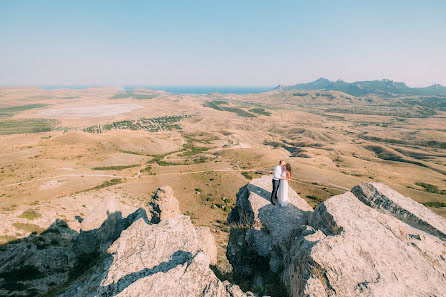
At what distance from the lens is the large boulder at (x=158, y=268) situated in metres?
9.37

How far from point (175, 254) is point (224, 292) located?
478cm

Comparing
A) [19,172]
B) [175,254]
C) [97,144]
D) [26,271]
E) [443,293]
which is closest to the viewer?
[443,293]

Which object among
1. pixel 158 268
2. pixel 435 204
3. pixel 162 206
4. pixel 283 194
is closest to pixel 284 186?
pixel 283 194

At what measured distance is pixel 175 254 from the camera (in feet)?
43.0

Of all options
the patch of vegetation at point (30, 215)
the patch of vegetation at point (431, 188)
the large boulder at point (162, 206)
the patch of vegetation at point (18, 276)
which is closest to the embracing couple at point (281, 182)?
the large boulder at point (162, 206)

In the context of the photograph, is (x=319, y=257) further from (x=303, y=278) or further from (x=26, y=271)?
(x=26, y=271)

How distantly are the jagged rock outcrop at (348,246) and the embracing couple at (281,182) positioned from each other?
93cm

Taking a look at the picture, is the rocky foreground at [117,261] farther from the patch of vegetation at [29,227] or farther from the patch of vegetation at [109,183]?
the patch of vegetation at [109,183]

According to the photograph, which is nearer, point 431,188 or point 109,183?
point 109,183

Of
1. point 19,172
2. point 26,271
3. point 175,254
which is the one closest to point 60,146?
point 19,172

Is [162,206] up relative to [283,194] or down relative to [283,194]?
down

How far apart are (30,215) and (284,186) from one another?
35.9m

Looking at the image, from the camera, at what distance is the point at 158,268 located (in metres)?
12.0

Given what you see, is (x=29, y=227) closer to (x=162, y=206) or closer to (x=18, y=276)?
(x=18, y=276)
